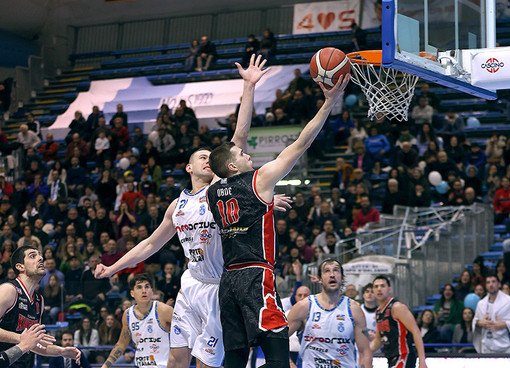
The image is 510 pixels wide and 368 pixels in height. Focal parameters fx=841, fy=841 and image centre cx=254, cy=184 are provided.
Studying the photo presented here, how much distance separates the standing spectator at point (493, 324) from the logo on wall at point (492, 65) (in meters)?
4.54

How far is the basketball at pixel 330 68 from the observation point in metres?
6.75

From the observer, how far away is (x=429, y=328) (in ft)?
43.4

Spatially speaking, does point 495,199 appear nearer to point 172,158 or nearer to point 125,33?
point 172,158

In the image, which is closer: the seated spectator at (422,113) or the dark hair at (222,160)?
the dark hair at (222,160)

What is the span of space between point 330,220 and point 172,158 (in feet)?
19.2

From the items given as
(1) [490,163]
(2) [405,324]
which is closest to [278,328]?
(2) [405,324]

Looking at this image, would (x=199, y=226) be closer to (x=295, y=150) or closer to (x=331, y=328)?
(x=295, y=150)

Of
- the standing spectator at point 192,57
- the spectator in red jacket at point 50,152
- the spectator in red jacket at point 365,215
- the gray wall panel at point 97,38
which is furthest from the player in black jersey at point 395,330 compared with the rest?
the gray wall panel at point 97,38

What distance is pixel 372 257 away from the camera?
14594 mm

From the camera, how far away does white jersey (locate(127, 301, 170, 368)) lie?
960 centimetres

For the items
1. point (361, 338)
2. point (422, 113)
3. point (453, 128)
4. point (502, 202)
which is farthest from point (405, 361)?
point (422, 113)

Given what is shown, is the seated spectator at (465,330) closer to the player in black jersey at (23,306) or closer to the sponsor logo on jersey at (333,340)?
the sponsor logo on jersey at (333,340)

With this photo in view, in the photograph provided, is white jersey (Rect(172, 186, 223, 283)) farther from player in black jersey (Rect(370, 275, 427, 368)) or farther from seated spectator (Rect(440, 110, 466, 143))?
seated spectator (Rect(440, 110, 466, 143))

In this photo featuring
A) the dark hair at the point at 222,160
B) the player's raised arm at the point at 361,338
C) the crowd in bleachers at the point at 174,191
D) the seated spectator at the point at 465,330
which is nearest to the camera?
the dark hair at the point at 222,160
